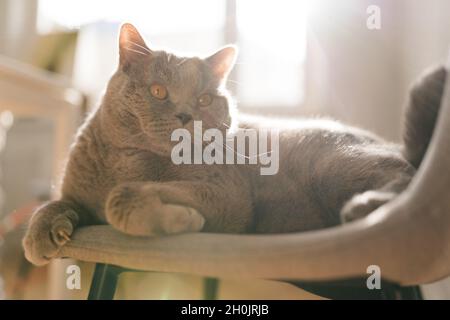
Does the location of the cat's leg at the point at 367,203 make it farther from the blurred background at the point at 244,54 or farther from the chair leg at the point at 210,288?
the blurred background at the point at 244,54

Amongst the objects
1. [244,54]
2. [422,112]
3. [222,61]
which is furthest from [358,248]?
[244,54]

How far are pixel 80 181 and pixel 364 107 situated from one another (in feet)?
5.76

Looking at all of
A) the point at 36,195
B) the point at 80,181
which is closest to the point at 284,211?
the point at 80,181

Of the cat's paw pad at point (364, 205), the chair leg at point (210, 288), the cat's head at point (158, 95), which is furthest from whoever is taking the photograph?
the chair leg at point (210, 288)

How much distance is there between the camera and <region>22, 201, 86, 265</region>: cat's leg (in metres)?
0.87

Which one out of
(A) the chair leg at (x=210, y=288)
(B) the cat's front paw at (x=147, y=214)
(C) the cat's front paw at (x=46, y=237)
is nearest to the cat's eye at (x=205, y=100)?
(B) the cat's front paw at (x=147, y=214)

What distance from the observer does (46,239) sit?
34.4 inches

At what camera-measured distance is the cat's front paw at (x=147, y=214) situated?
74 cm

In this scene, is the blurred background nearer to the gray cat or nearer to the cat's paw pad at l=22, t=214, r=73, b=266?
the gray cat

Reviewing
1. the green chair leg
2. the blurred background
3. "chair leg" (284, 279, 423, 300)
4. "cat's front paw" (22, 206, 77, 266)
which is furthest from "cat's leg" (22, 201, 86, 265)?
the blurred background

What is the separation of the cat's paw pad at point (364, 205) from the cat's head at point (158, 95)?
0.35 m

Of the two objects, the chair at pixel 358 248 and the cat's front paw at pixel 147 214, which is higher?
the cat's front paw at pixel 147 214

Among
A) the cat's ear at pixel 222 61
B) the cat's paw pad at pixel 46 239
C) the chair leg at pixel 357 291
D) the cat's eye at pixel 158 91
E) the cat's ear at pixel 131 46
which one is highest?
the cat's ear at pixel 222 61

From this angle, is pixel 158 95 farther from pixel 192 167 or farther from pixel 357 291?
pixel 357 291
